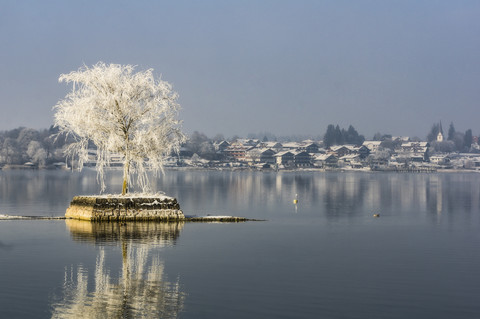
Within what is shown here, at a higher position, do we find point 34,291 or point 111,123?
point 111,123

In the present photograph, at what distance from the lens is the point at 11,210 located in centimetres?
6981

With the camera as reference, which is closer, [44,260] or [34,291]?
[34,291]

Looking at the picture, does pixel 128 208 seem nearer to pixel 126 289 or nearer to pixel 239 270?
pixel 239 270

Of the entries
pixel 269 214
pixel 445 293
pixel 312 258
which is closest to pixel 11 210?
pixel 269 214

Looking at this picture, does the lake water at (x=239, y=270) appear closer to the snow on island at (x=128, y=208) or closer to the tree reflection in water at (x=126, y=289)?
the tree reflection in water at (x=126, y=289)

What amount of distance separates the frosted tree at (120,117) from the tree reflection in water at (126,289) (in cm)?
1400

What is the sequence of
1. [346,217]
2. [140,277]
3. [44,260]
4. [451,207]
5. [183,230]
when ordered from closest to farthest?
[140,277]
[44,260]
[183,230]
[346,217]
[451,207]

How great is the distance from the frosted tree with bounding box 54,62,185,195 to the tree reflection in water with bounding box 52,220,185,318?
1400cm

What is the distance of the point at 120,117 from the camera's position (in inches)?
2239

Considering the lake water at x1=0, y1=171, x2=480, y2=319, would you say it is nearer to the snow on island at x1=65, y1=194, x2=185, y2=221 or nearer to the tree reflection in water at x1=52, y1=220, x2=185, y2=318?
the tree reflection in water at x1=52, y1=220, x2=185, y2=318

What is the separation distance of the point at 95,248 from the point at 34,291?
11.9 meters

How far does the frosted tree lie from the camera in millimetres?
56375

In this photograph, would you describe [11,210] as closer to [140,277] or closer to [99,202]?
[99,202]

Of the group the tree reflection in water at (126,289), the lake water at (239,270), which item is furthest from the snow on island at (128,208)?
the tree reflection in water at (126,289)
